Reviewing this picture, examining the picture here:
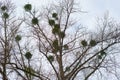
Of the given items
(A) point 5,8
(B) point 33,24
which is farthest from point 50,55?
(A) point 5,8

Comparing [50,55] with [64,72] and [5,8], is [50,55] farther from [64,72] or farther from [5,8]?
[5,8]

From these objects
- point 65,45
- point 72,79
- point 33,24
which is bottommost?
point 72,79

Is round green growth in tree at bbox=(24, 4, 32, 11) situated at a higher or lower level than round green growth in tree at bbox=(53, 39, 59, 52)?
higher

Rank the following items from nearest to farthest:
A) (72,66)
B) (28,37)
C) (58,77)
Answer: (58,77)
(72,66)
(28,37)

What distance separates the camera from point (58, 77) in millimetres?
15781

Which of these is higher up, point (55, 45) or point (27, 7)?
point (27, 7)

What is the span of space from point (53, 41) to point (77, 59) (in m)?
1.45

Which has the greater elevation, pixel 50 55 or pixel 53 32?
pixel 53 32

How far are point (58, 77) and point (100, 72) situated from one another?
2.14m

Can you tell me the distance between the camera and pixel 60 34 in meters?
16.6

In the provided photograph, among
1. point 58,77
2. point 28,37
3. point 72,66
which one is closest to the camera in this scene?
point 58,77

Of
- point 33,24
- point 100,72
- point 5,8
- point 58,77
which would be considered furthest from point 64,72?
point 5,8

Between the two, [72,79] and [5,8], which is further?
[5,8]

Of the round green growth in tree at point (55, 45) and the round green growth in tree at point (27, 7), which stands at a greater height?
the round green growth in tree at point (27, 7)
